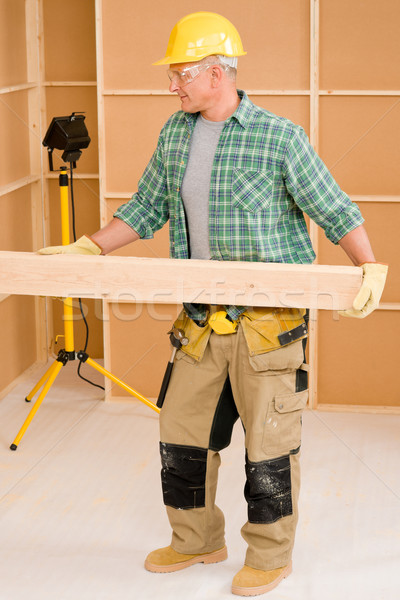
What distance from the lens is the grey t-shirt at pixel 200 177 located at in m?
2.47

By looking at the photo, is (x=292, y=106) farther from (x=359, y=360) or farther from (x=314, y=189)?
(x=314, y=189)

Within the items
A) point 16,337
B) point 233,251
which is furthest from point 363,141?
point 16,337

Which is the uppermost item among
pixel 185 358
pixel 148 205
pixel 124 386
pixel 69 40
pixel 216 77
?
pixel 69 40

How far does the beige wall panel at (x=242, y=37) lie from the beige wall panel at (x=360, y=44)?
0.11m

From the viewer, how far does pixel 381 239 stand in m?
3.98

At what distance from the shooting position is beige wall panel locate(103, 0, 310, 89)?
12.6 ft

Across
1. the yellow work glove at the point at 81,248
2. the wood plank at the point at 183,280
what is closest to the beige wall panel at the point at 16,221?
the yellow work glove at the point at 81,248

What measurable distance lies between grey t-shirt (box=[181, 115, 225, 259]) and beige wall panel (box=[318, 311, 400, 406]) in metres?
1.69

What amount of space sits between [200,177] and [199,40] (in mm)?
393

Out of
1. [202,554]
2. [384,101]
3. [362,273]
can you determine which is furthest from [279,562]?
[384,101]

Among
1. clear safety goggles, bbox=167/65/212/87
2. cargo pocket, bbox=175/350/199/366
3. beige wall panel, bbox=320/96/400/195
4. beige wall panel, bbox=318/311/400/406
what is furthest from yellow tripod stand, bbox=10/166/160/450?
clear safety goggles, bbox=167/65/212/87

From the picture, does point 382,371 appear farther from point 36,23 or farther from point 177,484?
point 36,23

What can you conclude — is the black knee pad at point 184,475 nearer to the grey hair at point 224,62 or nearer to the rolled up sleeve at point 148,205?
the rolled up sleeve at point 148,205

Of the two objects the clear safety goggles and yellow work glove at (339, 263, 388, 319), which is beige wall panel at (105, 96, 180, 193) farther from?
yellow work glove at (339, 263, 388, 319)
